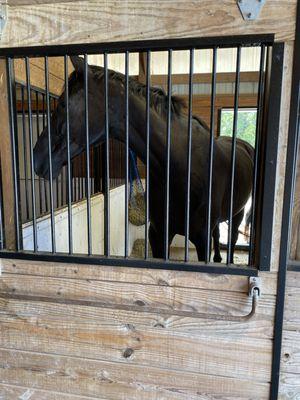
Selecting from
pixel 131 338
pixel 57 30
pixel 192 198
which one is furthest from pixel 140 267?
pixel 57 30

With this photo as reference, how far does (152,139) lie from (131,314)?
27.0 inches

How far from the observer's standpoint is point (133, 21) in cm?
87

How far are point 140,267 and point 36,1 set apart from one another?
2.76 ft

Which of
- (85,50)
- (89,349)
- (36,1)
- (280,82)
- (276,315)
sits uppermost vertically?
(36,1)

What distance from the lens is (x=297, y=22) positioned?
0.78m

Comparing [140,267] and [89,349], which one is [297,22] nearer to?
[140,267]

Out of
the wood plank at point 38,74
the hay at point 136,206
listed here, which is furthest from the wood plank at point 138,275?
the hay at point 136,206

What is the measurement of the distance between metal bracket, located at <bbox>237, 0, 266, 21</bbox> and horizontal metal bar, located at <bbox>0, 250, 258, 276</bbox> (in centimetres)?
66

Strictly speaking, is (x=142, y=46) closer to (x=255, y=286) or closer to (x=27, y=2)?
(x=27, y=2)

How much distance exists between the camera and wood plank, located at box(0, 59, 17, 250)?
3.28 ft

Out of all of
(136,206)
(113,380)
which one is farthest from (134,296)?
(136,206)

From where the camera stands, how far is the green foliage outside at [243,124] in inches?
139

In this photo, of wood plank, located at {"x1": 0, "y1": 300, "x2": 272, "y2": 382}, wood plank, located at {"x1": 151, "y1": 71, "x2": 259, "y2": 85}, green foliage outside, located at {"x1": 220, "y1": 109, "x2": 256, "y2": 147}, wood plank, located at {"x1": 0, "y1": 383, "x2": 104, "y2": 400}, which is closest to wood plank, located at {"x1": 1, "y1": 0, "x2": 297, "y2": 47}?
wood plank, located at {"x1": 0, "y1": 300, "x2": 272, "y2": 382}

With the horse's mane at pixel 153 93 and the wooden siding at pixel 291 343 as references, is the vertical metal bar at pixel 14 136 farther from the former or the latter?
the wooden siding at pixel 291 343
